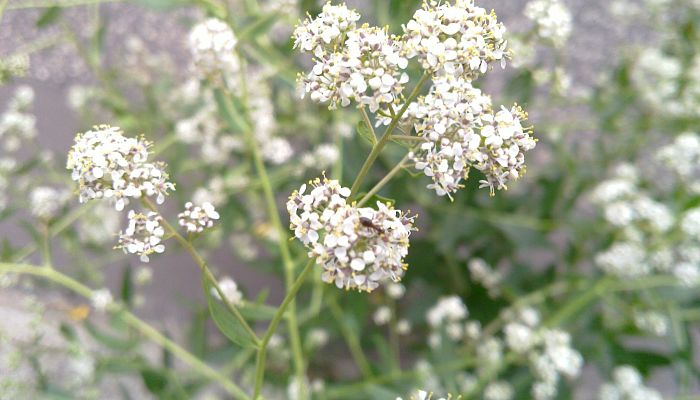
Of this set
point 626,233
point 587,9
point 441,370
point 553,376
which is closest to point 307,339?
point 441,370

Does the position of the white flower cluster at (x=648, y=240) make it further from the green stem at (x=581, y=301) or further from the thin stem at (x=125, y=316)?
the thin stem at (x=125, y=316)

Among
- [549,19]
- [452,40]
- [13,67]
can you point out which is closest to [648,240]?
[549,19]

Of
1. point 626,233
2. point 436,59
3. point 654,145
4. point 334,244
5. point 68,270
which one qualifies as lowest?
point 334,244

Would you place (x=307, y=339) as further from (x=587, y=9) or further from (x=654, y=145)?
(x=587, y=9)

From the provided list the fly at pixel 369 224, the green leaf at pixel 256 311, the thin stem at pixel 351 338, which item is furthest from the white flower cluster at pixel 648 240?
the fly at pixel 369 224

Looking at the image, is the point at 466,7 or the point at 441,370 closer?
the point at 466,7

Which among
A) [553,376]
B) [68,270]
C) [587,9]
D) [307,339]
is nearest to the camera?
[553,376]

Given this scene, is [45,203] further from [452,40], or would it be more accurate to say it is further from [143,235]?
[452,40]
